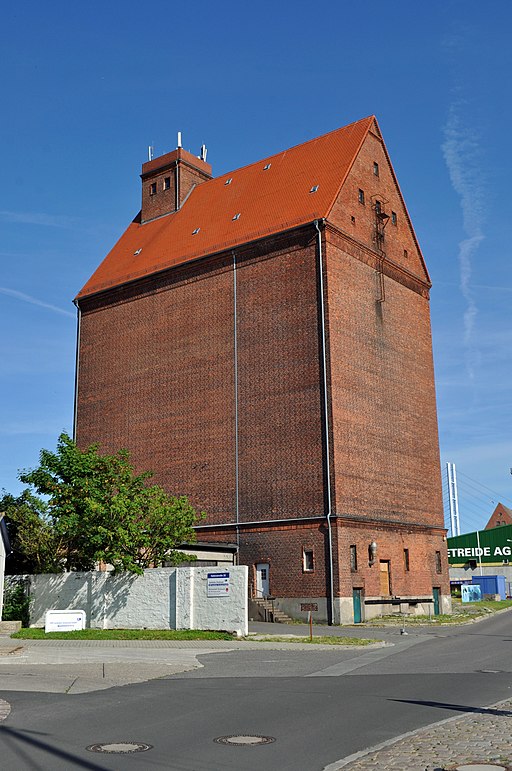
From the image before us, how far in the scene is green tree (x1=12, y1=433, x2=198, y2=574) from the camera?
1293 inches

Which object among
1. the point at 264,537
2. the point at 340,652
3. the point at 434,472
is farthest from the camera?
the point at 434,472

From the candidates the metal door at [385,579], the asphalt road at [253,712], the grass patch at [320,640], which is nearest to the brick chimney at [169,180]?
the metal door at [385,579]

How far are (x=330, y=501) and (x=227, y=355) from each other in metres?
10.3

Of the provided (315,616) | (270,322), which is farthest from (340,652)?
(270,322)

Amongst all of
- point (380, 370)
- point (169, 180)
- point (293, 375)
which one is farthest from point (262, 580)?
point (169, 180)

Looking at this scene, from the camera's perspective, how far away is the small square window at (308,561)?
3816cm

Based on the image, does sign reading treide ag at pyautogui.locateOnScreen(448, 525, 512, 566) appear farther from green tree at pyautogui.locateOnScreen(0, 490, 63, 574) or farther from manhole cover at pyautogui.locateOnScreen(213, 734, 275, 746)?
manhole cover at pyautogui.locateOnScreen(213, 734, 275, 746)

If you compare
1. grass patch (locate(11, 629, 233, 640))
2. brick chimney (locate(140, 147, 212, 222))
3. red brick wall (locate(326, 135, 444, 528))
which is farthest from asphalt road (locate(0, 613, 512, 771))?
brick chimney (locate(140, 147, 212, 222))

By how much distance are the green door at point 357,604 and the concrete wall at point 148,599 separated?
9339 millimetres

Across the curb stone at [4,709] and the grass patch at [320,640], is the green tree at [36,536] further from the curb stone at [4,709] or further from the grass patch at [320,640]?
the curb stone at [4,709]

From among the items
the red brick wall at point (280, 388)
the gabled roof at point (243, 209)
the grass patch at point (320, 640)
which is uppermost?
the gabled roof at point (243, 209)

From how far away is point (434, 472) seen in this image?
1882 inches

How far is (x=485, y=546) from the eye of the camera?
294 ft

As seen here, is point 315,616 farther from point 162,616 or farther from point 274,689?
point 274,689
